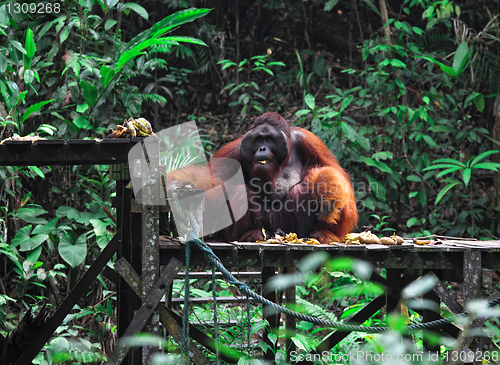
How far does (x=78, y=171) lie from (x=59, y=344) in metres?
1.87

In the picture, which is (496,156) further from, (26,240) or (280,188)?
(26,240)

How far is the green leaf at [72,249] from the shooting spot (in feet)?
14.5

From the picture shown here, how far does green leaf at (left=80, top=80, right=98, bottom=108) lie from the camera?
4656 millimetres

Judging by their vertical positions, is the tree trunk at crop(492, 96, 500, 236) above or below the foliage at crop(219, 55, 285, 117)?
below

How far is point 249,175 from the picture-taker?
11.8 ft

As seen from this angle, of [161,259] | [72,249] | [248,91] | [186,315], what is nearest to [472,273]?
[186,315]

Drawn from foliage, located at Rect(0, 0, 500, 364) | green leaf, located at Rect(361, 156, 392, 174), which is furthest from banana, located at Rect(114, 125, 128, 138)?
green leaf, located at Rect(361, 156, 392, 174)

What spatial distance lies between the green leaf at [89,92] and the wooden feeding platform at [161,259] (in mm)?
1411

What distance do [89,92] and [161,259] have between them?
2547 mm

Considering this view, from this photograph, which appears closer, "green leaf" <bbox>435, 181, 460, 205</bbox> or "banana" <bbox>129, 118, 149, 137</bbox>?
"banana" <bbox>129, 118, 149, 137</bbox>

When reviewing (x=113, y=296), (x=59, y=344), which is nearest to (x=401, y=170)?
(x=113, y=296)

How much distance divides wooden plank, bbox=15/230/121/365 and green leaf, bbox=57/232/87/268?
3.11 ft

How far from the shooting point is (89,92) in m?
4.72

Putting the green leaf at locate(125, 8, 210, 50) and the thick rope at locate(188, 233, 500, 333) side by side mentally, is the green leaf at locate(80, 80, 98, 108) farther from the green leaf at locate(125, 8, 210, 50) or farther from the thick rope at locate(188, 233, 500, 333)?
the thick rope at locate(188, 233, 500, 333)
